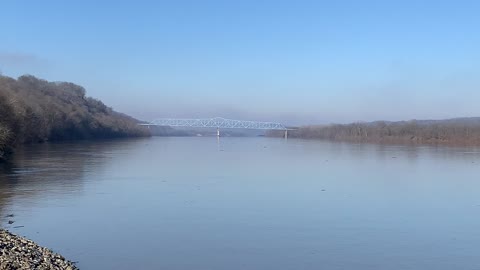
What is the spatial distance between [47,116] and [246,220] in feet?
145

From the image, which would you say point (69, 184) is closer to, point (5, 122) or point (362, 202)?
point (362, 202)

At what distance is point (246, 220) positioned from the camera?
42.6 feet

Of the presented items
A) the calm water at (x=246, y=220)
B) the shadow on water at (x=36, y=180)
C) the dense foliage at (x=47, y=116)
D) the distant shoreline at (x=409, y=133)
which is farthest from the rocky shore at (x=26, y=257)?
the distant shoreline at (x=409, y=133)

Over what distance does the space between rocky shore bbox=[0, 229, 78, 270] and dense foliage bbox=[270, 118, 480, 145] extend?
70771 mm

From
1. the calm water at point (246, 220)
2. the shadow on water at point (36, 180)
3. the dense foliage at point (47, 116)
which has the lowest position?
the calm water at point (246, 220)

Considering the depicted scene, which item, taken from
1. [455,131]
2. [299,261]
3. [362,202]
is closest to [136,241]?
[299,261]

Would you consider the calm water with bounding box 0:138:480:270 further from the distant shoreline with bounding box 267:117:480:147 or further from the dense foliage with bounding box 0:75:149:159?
the distant shoreline with bounding box 267:117:480:147

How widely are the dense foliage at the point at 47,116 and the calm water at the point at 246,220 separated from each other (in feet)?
33.1

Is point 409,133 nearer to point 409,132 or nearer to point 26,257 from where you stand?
point 409,132

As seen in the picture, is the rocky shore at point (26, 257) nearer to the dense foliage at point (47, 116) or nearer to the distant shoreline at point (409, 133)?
the dense foliage at point (47, 116)

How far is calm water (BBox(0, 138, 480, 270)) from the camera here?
9.52 m

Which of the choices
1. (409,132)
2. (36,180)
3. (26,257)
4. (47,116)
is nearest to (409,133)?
(409,132)

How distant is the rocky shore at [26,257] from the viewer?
7727 mm

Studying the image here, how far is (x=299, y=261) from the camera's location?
933 centimetres
